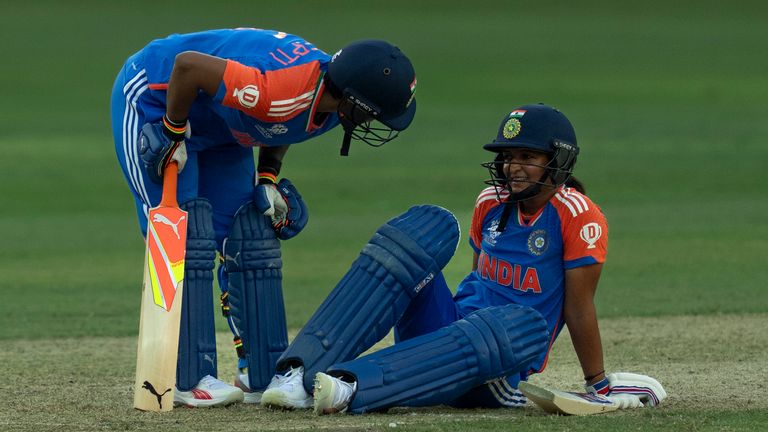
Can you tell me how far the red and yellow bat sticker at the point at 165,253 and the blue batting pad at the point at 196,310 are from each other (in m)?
0.07

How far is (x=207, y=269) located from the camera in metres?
5.36

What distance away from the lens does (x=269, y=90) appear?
201 inches

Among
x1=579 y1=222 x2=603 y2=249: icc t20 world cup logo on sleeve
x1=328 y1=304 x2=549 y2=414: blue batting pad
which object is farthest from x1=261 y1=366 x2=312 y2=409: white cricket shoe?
x1=579 y1=222 x2=603 y2=249: icc t20 world cup logo on sleeve

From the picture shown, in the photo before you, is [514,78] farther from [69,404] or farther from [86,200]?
[69,404]

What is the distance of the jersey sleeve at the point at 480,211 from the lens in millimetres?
5574

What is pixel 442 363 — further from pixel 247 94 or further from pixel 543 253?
pixel 247 94

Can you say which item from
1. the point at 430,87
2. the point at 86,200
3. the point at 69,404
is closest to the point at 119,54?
the point at 430,87

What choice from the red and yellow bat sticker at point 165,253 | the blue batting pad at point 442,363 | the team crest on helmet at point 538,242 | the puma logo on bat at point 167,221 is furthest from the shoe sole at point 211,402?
the team crest on helmet at point 538,242

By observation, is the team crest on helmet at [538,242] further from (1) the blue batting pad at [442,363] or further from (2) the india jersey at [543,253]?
(1) the blue batting pad at [442,363]

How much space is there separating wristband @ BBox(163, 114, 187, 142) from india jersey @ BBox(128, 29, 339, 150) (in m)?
0.17

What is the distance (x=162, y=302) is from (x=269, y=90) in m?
0.91

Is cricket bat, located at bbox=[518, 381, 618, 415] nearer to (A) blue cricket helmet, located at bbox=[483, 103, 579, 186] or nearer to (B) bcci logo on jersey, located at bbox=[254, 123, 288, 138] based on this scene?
(A) blue cricket helmet, located at bbox=[483, 103, 579, 186]

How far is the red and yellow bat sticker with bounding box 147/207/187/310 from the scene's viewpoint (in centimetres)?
521

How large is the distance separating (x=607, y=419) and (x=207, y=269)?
167cm
